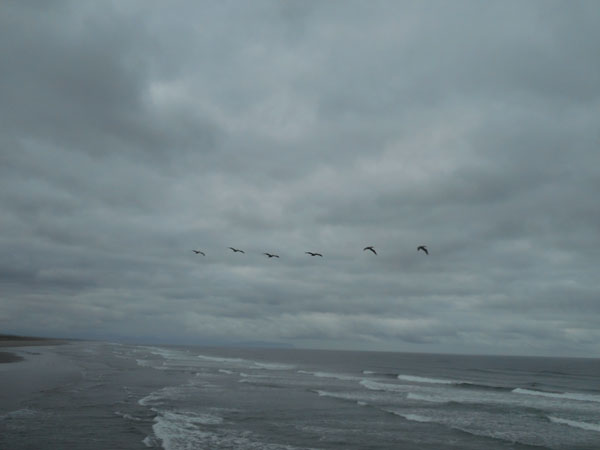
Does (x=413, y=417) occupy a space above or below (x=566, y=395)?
below

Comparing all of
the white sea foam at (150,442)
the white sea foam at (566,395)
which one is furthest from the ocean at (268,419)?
the white sea foam at (566,395)

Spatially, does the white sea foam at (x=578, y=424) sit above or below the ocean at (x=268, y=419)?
above

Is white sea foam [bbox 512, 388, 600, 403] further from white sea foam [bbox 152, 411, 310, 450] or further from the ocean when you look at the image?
white sea foam [bbox 152, 411, 310, 450]

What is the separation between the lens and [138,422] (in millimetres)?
26234

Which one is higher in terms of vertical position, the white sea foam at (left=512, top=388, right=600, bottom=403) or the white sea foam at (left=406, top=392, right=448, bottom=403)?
the white sea foam at (left=512, top=388, right=600, bottom=403)

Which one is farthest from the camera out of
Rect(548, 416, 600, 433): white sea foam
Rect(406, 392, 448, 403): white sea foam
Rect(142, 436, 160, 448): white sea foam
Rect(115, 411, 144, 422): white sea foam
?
Rect(406, 392, 448, 403): white sea foam

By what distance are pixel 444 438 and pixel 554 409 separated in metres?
20.4

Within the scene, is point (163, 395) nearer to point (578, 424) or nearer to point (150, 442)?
point (150, 442)

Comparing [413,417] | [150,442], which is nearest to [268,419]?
[150,442]

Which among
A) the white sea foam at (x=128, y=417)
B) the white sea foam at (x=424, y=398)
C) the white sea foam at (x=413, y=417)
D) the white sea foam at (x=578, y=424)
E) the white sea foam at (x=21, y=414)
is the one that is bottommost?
the white sea foam at (x=21, y=414)

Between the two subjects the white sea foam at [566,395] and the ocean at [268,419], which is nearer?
the ocean at [268,419]

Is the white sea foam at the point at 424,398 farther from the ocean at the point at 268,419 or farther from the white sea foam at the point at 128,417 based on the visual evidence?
the white sea foam at the point at 128,417

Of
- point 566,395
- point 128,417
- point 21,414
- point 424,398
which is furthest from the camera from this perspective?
point 566,395

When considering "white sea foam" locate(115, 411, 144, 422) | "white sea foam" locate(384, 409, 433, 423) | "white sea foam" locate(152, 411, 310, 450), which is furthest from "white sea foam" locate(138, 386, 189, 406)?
"white sea foam" locate(384, 409, 433, 423)
